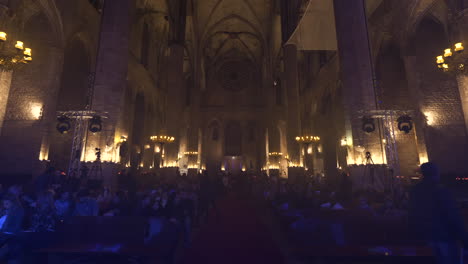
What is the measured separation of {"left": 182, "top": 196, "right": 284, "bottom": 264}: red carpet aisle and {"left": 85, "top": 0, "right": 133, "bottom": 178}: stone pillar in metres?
5.08

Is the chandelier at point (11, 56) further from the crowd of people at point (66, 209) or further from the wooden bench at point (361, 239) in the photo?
the wooden bench at point (361, 239)

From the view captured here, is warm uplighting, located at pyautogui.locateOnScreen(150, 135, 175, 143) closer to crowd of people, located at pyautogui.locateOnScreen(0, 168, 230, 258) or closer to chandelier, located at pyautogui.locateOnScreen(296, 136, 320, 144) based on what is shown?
crowd of people, located at pyautogui.locateOnScreen(0, 168, 230, 258)

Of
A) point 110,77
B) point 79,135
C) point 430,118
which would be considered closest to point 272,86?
point 430,118

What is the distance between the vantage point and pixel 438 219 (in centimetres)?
212

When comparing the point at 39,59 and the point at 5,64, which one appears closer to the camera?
the point at 5,64

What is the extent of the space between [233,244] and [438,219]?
3.78m

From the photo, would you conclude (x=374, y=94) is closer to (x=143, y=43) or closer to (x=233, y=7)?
(x=143, y=43)

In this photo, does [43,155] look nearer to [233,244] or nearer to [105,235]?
[105,235]

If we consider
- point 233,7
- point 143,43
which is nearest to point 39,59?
point 143,43

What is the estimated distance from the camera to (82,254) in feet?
10.2

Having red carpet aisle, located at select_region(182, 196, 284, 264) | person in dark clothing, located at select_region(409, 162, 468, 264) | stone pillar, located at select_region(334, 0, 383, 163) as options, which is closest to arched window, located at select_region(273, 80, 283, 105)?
stone pillar, located at select_region(334, 0, 383, 163)

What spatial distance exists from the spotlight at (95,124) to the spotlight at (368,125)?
9293mm

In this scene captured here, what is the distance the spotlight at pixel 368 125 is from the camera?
671 cm

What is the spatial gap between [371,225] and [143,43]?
21.1m
